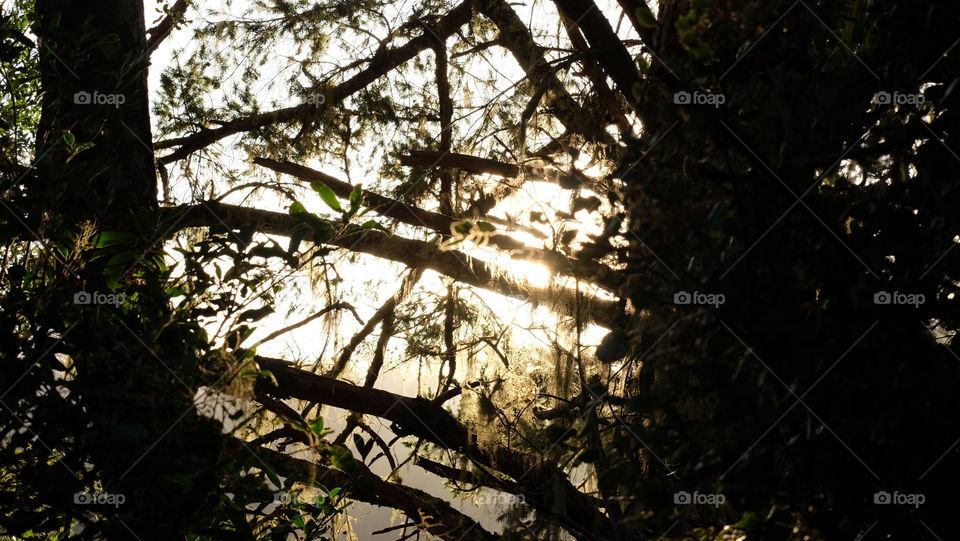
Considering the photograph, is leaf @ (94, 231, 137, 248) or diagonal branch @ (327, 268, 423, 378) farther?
diagonal branch @ (327, 268, 423, 378)

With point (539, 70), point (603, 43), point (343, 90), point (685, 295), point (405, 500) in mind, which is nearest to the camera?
point (685, 295)

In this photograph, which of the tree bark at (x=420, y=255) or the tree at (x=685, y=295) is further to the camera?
the tree bark at (x=420, y=255)

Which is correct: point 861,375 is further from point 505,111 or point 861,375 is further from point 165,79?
point 165,79

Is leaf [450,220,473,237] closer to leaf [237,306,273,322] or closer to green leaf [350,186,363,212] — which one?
green leaf [350,186,363,212]

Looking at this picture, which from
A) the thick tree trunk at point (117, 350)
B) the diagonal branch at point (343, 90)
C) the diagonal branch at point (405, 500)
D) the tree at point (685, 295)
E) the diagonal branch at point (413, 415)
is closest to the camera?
the tree at point (685, 295)

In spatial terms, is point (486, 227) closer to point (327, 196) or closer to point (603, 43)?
point (327, 196)

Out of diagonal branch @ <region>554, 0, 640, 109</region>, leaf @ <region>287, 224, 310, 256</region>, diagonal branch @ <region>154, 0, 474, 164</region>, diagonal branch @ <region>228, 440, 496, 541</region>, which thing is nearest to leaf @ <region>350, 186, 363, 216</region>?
leaf @ <region>287, 224, 310, 256</region>

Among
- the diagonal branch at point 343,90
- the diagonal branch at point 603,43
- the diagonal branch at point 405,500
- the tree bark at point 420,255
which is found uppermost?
the diagonal branch at point 343,90

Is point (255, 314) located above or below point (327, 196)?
below

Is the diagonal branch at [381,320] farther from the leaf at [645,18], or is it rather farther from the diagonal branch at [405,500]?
the leaf at [645,18]

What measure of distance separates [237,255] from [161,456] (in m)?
Result: 0.41

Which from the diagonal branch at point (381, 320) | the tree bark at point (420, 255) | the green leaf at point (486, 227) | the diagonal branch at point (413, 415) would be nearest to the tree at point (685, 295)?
the green leaf at point (486, 227)

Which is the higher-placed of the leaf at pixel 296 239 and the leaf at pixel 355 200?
the leaf at pixel 355 200

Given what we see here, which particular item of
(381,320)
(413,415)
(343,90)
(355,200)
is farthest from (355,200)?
(343,90)
